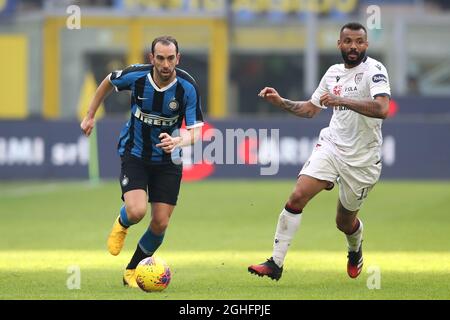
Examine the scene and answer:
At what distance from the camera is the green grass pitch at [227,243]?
35.1 feet

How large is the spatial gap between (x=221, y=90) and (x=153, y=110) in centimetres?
2273

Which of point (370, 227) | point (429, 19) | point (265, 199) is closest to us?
point (370, 227)

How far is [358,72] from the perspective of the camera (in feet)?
36.5

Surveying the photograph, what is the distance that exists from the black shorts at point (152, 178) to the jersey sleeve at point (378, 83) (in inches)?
76.2

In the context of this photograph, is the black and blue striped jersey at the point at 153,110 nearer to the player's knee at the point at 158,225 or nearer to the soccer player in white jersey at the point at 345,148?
the player's knee at the point at 158,225

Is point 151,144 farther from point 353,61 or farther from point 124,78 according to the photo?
point 353,61

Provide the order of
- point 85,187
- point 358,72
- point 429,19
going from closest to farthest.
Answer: point 358,72, point 85,187, point 429,19

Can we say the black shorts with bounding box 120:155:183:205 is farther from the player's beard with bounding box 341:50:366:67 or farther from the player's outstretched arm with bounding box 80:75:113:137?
the player's beard with bounding box 341:50:366:67

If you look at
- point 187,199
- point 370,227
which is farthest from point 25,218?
point 370,227

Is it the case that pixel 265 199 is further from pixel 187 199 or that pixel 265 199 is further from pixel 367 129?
pixel 367 129

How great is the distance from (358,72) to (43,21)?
23.9 meters

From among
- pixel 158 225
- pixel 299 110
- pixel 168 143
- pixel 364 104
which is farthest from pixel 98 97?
pixel 364 104

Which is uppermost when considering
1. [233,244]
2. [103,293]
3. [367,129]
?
[367,129]

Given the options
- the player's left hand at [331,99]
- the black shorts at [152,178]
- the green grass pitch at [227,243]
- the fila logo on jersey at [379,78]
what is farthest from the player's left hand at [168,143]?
the fila logo on jersey at [379,78]
